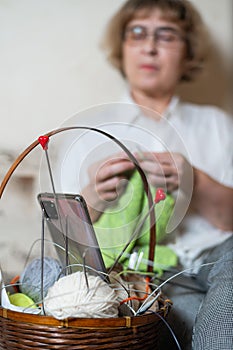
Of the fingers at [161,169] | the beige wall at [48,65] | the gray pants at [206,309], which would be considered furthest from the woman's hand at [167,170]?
the beige wall at [48,65]

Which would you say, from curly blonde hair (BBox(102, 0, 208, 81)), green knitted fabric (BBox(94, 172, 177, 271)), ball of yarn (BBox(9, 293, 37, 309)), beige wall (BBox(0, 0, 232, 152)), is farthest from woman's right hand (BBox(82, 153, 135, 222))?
curly blonde hair (BBox(102, 0, 208, 81))

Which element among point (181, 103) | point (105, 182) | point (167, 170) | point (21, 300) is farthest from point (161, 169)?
point (181, 103)

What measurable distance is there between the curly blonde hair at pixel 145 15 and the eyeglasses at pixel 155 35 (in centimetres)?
2

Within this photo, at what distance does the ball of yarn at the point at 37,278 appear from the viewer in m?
0.93

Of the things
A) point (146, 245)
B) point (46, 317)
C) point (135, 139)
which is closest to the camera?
point (46, 317)

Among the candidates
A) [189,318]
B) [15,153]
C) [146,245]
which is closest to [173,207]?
[146,245]

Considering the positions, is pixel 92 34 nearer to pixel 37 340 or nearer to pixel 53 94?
pixel 53 94

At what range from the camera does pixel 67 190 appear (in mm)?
916

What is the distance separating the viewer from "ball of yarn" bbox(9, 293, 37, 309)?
90 centimetres

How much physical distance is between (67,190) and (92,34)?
0.67 m

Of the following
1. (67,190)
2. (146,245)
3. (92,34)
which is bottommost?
(146,245)

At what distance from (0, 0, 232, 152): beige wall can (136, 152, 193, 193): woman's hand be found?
40 cm

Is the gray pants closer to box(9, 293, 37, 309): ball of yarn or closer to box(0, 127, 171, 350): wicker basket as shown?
box(0, 127, 171, 350): wicker basket

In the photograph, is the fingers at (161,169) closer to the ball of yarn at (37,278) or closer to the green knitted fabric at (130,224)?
the green knitted fabric at (130,224)
